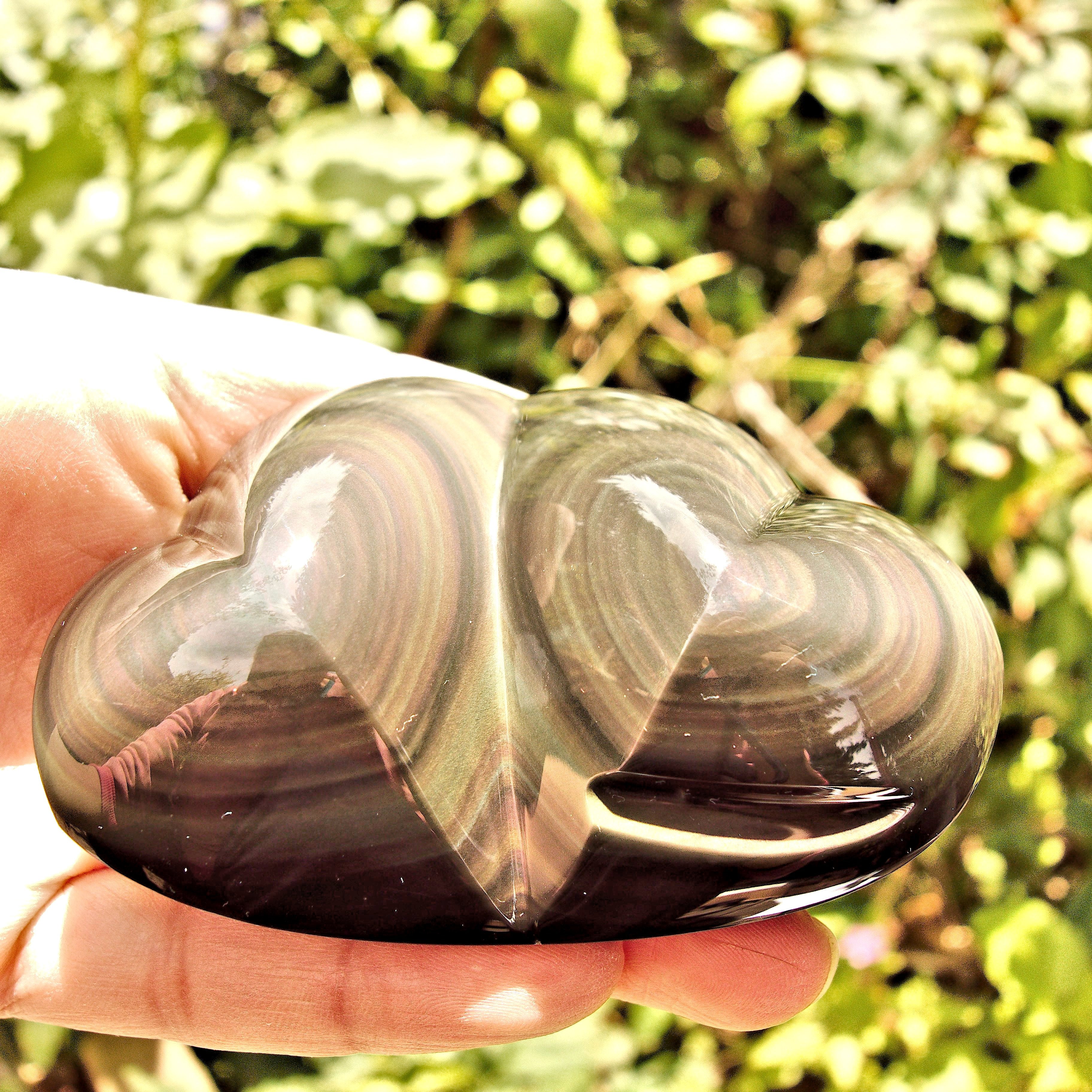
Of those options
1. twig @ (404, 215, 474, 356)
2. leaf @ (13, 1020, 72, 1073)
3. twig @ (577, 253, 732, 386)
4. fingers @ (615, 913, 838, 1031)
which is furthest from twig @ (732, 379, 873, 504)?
leaf @ (13, 1020, 72, 1073)

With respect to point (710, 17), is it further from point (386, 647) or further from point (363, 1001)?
point (363, 1001)

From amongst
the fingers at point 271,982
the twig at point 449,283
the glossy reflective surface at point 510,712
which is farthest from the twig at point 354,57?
the fingers at point 271,982

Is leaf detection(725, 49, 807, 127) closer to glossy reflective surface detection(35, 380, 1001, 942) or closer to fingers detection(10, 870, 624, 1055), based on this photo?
glossy reflective surface detection(35, 380, 1001, 942)

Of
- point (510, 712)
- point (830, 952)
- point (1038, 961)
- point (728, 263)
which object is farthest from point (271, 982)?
point (728, 263)

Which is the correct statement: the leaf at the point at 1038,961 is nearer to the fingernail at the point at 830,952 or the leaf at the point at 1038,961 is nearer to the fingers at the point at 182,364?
the fingernail at the point at 830,952

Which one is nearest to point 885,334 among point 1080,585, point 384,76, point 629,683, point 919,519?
point 919,519

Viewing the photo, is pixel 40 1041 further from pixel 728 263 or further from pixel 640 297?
pixel 728 263

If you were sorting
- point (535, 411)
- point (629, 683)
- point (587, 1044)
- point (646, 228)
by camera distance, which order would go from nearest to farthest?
point (629, 683) < point (535, 411) < point (587, 1044) < point (646, 228)
